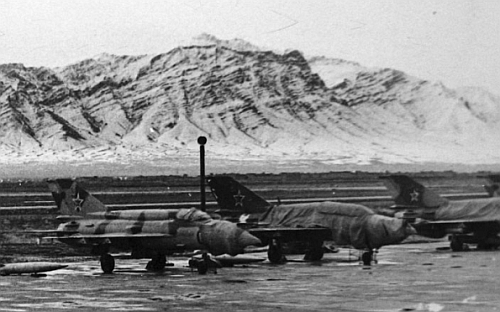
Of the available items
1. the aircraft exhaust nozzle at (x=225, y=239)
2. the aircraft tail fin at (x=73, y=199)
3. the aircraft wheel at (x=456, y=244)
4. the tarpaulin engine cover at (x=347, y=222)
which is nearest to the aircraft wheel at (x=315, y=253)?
the tarpaulin engine cover at (x=347, y=222)

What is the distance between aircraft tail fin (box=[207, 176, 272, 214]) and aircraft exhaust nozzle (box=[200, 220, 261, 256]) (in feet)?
12.0

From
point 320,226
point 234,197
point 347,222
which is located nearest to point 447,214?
point 347,222

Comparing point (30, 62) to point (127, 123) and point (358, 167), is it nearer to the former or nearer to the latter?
point (127, 123)

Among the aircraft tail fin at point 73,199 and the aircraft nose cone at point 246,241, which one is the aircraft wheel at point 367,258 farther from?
the aircraft tail fin at point 73,199

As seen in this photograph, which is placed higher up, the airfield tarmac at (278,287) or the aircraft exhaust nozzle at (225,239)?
the aircraft exhaust nozzle at (225,239)

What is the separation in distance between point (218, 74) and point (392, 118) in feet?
13.8

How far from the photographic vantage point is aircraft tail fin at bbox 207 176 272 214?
2372 centimetres

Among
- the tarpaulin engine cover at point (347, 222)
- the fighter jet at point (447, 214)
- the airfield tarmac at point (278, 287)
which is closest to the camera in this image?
the airfield tarmac at point (278, 287)

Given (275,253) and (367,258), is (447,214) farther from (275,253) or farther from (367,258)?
(275,253)

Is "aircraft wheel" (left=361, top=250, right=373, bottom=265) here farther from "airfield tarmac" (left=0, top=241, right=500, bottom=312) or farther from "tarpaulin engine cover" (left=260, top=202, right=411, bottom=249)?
"tarpaulin engine cover" (left=260, top=202, right=411, bottom=249)

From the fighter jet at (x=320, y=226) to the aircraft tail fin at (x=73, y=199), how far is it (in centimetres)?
358

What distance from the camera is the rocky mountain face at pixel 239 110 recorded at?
22453 millimetres

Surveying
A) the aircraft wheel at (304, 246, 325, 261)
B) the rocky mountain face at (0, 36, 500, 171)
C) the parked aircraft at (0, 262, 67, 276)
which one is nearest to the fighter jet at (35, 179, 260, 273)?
the parked aircraft at (0, 262, 67, 276)

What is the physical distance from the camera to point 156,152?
22844mm
